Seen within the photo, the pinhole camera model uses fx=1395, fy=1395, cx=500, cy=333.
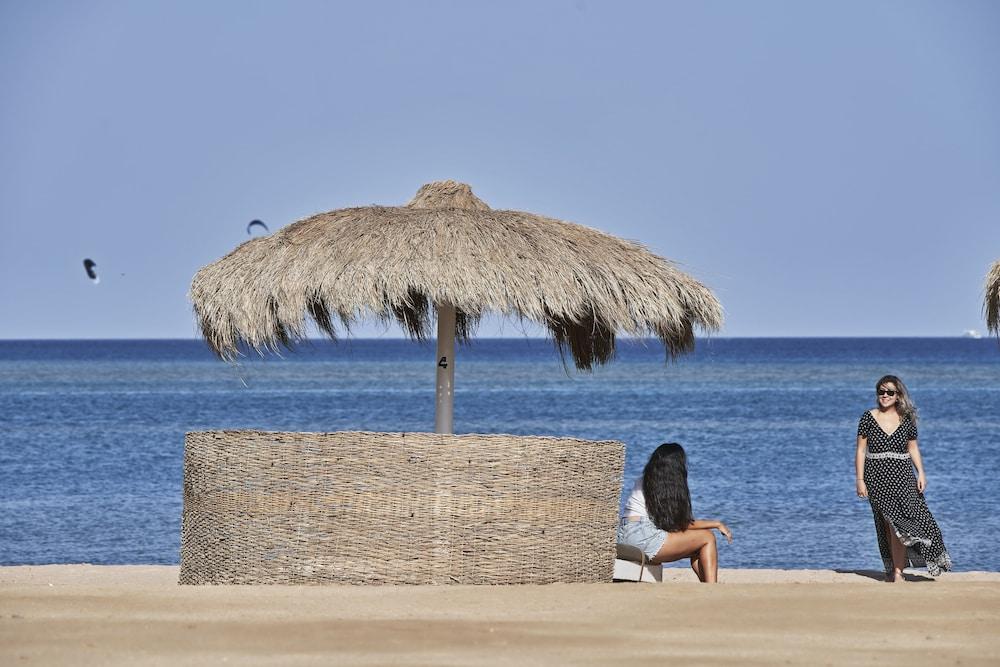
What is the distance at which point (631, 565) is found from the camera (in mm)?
7105

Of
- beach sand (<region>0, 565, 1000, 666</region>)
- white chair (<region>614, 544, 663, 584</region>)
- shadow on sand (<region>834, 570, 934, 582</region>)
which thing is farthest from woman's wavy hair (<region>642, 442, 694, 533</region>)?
shadow on sand (<region>834, 570, 934, 582</region>)

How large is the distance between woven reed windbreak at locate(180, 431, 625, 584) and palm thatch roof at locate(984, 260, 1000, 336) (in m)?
3.75

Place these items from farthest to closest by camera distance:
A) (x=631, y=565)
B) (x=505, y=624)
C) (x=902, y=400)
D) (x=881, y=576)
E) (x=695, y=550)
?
(x=881, y=576), (x=902, y=400), (x=695, y=550), (x=631, y=565), (x=505, y=624)

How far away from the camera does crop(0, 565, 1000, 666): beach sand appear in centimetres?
483

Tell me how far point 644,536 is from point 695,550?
0.29 m

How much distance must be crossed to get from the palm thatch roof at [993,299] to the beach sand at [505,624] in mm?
3075

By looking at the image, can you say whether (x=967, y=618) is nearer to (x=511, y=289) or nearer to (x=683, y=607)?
(x=683, y=607)

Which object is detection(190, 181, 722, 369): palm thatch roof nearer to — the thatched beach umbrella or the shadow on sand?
the thatched beach umbrella

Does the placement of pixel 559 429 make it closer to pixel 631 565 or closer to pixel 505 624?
pixel 631 565

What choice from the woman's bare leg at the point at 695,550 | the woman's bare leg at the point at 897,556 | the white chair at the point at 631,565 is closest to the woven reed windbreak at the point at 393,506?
Answer: the white chair at the point at 631,565

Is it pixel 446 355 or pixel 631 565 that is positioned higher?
pixel 446 355

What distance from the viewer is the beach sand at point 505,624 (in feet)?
15.8

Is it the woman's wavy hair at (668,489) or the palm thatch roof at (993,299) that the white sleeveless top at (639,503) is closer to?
the woman's wavy hair at (668,489)

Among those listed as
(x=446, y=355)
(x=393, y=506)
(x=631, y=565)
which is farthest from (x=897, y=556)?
(x=393, y=506)
